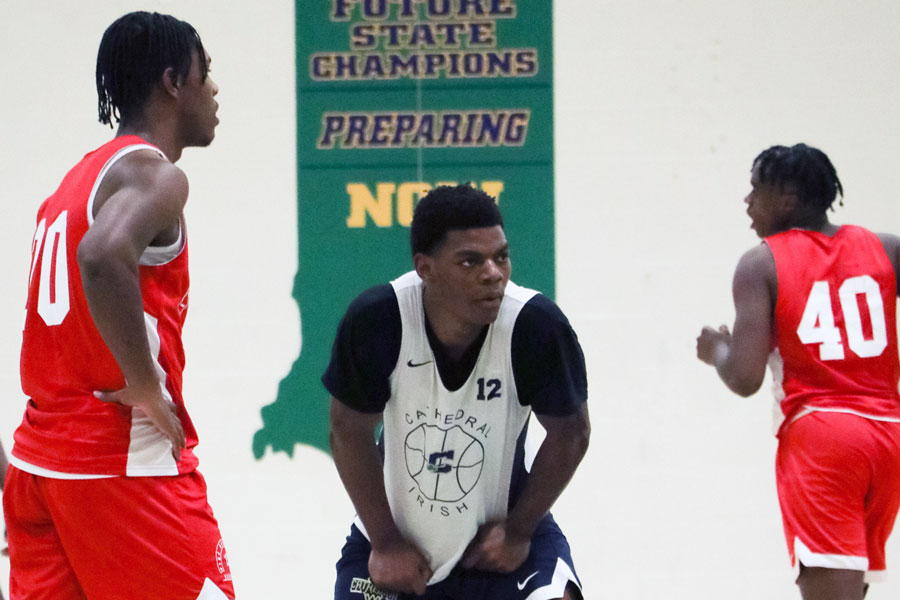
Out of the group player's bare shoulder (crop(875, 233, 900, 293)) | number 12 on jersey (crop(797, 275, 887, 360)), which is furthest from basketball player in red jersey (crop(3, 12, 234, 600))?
player's bare shoulder (crop(875, 233, 900, 293))

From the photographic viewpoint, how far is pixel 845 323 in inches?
110

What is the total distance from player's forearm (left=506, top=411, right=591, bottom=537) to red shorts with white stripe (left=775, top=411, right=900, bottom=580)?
→ 856 mm

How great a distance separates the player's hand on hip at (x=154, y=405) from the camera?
6.17 ft

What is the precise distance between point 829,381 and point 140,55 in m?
1.85

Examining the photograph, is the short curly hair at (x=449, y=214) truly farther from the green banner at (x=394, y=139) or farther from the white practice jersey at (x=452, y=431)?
the green banner at (x=394, y=139)

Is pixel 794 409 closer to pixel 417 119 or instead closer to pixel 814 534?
pixel 814 534

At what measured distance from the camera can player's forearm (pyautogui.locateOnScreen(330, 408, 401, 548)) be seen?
7.27ft

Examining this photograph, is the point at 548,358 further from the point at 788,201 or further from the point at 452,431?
the point at 788,201

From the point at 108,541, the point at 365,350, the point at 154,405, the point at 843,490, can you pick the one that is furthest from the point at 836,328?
the point at 108,541

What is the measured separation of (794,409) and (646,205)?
156cm

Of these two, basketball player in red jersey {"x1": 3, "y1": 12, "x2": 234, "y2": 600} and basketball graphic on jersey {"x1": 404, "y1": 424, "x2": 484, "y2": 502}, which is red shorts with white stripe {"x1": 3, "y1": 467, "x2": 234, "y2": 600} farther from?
basketball graphic on jersey {"x1": 404, "y1": 424, "x2": 484, "y2": 502}

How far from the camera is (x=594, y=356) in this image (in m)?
4.24

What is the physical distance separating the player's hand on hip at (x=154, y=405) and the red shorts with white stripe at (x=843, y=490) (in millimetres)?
1611

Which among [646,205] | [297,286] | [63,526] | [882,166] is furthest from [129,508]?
[882,166]
